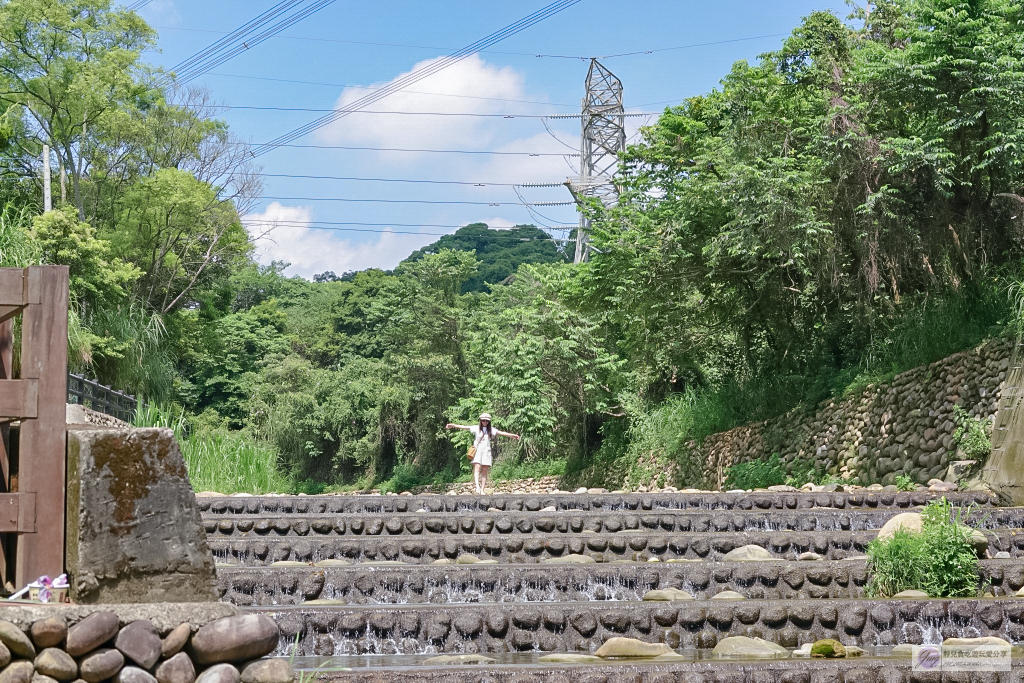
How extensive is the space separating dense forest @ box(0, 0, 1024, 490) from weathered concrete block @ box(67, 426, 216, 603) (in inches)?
326

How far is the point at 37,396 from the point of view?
16.1 ft

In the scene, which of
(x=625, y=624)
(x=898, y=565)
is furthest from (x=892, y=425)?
(x=625, y=624)

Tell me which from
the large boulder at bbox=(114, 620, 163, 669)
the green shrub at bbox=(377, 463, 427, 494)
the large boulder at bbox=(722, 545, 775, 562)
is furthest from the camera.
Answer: the green shrub at bbox=(377, 463, 427, 494)

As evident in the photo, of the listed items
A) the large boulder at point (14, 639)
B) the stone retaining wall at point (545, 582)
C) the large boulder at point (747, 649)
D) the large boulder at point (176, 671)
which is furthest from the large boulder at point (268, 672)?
the stone retaining wall at point (545, 582)

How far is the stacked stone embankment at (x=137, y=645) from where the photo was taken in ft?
14.0

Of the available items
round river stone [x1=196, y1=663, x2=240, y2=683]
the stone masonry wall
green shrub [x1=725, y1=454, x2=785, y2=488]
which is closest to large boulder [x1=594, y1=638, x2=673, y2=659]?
round river stone [x1=196, y1=663, x2=240, y2=683]

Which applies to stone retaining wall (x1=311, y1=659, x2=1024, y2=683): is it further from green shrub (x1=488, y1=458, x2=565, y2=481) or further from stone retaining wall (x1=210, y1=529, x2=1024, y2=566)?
green shrub (x1=488, y1=458, x2=565, y2=481)

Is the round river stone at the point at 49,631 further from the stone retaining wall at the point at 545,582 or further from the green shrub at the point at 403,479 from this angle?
the green shrub at the point at 403,479

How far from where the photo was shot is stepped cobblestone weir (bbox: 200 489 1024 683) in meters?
5.60

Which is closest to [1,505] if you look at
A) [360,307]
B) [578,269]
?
[578,269]

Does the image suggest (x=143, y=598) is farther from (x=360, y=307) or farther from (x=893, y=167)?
(x=360, y=307)

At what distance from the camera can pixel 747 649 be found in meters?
6.08

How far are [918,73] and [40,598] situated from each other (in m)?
13.7

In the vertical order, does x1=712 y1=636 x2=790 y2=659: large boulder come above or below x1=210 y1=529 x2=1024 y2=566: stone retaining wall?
below
